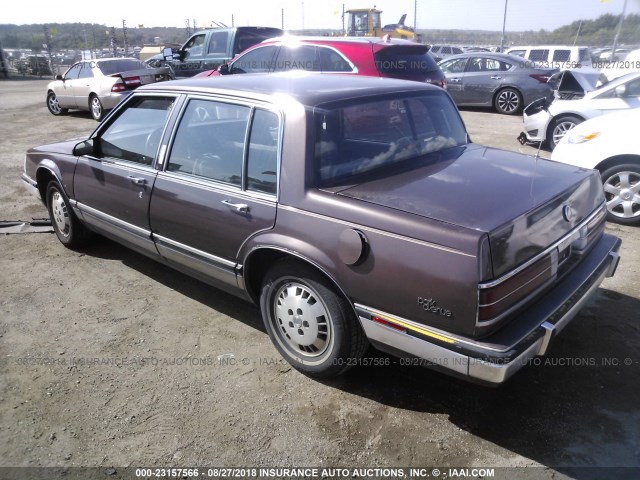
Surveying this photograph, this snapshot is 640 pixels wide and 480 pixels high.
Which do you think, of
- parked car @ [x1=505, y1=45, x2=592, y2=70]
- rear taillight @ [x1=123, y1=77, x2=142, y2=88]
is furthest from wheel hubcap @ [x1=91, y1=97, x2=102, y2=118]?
parked car @ [x1=505, y1=45, x2=592, y2=70]

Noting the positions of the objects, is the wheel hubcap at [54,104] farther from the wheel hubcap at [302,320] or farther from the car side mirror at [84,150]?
the wheel hubcap at [302,320]

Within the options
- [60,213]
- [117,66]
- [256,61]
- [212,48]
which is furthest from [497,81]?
[60,213]

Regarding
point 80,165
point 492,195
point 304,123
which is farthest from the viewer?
point 80,165

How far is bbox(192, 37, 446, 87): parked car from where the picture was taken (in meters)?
7.74

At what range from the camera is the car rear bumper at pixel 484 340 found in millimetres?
2234

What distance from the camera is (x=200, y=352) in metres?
3.35

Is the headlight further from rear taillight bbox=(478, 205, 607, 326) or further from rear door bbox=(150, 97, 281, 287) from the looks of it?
rear door bbox=(150, 97, 281, 287)

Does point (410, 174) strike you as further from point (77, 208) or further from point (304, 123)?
point (77, 208)

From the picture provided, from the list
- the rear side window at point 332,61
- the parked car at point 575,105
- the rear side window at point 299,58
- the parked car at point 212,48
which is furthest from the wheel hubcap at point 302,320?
the parked car at point 212,48

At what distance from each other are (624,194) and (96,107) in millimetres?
11481

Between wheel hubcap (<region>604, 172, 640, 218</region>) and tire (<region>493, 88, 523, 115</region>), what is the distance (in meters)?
8.00

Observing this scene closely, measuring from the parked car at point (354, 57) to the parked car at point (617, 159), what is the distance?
3.35 metres

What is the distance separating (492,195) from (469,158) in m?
0.78

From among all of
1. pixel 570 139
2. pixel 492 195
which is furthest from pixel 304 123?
pixel 570 139
